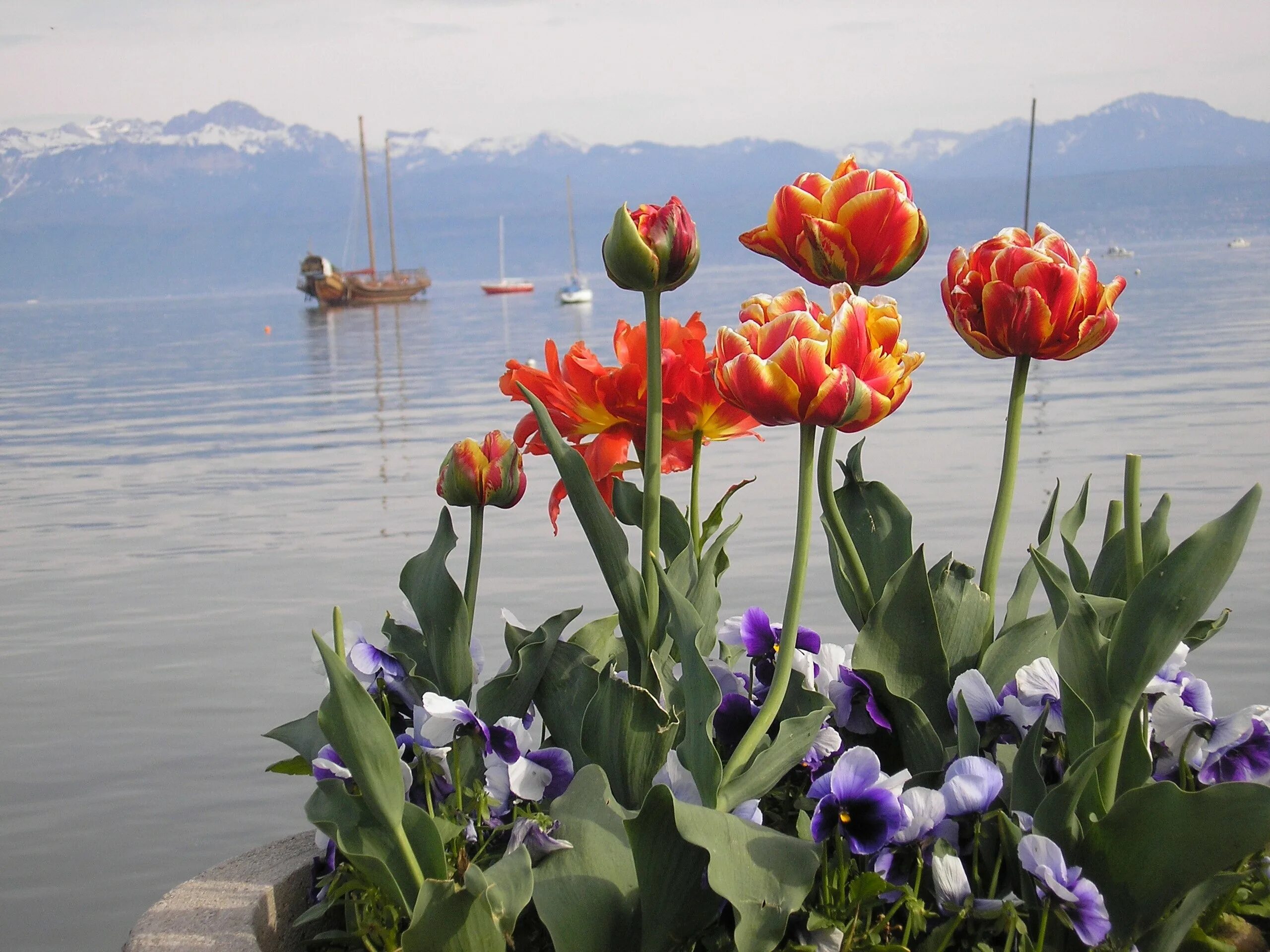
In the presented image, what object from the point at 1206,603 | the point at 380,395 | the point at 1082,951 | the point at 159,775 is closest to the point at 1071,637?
the point at 1206,603

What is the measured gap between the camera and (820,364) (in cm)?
98

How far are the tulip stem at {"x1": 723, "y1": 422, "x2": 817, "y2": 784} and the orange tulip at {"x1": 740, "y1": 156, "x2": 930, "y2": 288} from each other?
0.22 meters

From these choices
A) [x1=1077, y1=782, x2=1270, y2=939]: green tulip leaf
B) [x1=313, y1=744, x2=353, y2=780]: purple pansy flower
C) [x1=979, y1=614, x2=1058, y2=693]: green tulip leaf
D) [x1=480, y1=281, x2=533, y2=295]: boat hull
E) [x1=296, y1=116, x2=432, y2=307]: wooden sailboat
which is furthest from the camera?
[x1=480, y1=281, x2=533, y2=295]: boat hull

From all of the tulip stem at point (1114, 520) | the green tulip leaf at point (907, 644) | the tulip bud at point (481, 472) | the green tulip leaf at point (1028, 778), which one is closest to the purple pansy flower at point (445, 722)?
the tulip bud at point (481, 472)

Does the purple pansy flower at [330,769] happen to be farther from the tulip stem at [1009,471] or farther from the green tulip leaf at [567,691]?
the tulip stem at [1009,471]

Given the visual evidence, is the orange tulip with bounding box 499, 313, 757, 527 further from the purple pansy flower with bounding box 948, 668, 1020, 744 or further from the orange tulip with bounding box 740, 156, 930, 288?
the purple pansy flower with bounding box 948, 668, 1020, 744

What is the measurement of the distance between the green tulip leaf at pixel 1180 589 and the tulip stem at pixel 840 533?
0.27m

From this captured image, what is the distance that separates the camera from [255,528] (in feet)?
20.8

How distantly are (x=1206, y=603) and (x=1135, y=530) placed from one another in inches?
9.0

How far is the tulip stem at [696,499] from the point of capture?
1287 mm

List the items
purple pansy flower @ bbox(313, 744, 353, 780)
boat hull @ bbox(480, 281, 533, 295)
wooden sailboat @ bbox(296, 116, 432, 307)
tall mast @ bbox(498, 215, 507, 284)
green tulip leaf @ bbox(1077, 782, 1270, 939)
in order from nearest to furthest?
green tulip leaf @ bbox(1077, 782, 1270, 939) → purple pansy flower @ bbox(313, 744, 353, 780) → wooden sailboat @ bbox(296, 116, 432, 307) → tall mast @ bbox(498, 215, 507, 284) → boat hull @ bbox(480, 281, 533, 295)

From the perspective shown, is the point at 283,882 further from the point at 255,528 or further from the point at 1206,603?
the point at 255,528

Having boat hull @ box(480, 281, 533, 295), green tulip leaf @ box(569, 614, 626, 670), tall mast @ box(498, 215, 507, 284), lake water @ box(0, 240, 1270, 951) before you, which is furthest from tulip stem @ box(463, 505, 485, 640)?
boat hull @ box(480, 281, 533, 295)

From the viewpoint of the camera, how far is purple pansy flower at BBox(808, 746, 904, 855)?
1.01m
